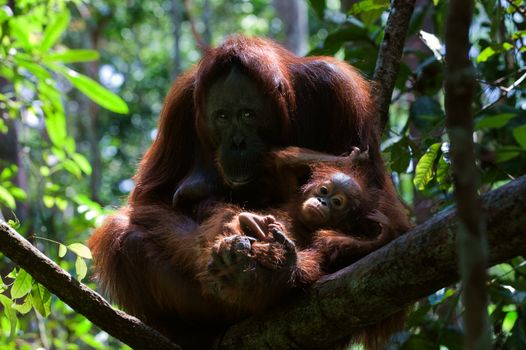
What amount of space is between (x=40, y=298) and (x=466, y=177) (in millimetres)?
2371

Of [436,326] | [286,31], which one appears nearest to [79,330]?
[436,326]

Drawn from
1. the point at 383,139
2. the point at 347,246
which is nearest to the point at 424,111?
the point at 383,139

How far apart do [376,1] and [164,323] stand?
206 centimetres

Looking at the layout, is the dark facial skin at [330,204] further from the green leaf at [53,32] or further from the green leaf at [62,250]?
the green leaf at [53,32]

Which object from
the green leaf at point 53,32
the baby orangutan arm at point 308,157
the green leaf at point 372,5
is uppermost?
the green leaf at point 372,5

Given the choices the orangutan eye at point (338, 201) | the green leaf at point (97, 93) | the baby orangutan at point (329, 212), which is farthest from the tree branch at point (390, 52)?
the green leaf at point (97, 93)

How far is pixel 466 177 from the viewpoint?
1037 mm

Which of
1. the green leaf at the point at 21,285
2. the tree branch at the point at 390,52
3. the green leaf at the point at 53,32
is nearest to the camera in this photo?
the green leaf at the point at 21,285

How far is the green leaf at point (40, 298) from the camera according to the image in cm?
301

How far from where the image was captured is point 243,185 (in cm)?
384

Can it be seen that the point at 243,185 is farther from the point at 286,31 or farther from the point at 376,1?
the point at 286,31

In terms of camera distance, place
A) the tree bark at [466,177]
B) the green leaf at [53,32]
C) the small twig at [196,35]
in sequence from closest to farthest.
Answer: the tree bark at [466,177]
the small twig at [196,35]
the green leaf at [53,32]

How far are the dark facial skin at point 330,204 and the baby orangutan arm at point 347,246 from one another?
0.59 feet

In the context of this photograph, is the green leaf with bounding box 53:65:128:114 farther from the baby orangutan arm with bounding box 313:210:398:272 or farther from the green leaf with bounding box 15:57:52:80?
the baby orangutan arm with bounding box 313:210:398:272
